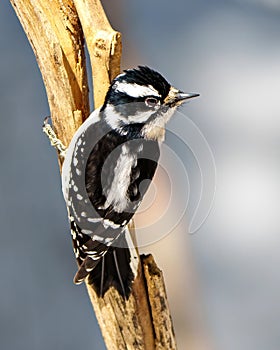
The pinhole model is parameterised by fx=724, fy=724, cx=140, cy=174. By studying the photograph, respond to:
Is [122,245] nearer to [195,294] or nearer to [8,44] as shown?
[195,294]

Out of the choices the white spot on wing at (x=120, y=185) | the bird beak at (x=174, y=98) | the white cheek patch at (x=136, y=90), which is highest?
the white cheek patch at (x=136, y=90)

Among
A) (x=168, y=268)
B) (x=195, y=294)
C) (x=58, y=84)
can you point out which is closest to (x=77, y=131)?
(x=58, y=84)

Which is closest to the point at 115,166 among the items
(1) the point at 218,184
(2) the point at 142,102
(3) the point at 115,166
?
(3) the point at 115,166

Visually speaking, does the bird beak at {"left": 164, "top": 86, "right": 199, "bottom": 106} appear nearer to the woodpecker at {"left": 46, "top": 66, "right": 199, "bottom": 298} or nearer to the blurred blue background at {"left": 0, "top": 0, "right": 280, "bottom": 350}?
the woodpecker at {"left": 46, "top": 66, "right": 199, "bottom": 298}

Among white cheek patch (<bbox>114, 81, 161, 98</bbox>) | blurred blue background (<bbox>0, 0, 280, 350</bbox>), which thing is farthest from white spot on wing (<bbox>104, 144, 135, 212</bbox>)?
blurred blue background (<bbox>0, 0, 280, 350</bbox>)

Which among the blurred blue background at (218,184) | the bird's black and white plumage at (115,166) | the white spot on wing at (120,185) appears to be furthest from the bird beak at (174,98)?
the blurred blue background at (218,184)

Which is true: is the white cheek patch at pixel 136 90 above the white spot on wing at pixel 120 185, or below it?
above

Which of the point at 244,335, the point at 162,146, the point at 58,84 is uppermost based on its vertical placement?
the point at 58,84

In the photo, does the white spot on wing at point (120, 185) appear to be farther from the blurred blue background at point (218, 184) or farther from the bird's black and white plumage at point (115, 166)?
the blurred blue background at point (218, 184)
